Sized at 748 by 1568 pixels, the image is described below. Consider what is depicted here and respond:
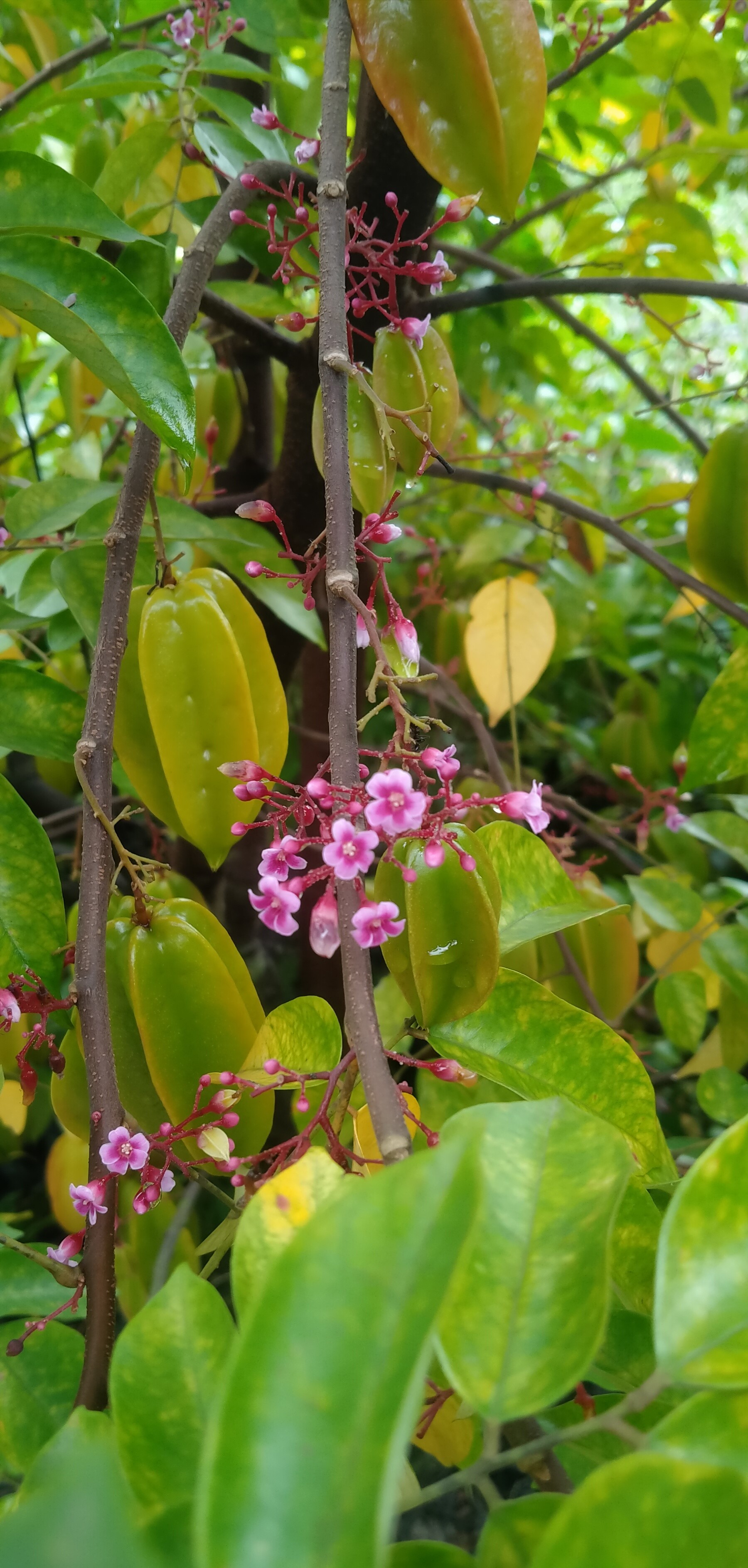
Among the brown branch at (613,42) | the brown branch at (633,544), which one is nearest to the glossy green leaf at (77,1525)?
the brown branch at (633,544)

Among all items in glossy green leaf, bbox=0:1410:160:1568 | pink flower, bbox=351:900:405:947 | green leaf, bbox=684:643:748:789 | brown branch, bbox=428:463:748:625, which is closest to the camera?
glossy green leaf, bbox=0:1410:160:1568

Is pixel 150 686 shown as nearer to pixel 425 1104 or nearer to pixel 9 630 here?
pixel 9 630

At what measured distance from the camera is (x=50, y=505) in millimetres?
696

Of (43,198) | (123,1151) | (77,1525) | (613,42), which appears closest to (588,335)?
(613,42)

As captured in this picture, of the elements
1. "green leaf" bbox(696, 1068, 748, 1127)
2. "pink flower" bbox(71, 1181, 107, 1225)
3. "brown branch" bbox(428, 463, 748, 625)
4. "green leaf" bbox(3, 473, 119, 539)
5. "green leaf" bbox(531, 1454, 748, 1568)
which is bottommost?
"green leaf" bbox(696, 1068, 748, 1127)

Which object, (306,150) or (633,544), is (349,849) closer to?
(306,150)

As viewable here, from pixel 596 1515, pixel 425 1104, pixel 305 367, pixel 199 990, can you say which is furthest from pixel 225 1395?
pixel 305 367

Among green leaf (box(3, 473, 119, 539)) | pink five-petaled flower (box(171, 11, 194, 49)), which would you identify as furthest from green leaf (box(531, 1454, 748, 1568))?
pink five-petaled flower (box(171, 11, 194, 49))

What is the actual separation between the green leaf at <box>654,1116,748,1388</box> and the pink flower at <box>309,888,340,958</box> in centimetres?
13

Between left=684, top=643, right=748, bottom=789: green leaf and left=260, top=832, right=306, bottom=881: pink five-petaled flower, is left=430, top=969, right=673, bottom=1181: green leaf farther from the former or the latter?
left=684, top=643, right=748, bottom=789: green leaf

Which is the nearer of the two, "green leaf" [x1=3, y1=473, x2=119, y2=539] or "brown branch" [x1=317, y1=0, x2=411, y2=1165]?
"brown branch" [x1=317, y1=0, x2=411, y2=1165]

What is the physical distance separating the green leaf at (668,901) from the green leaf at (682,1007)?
45 millimetres

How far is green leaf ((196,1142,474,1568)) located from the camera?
162mm

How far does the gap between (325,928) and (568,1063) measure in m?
0.13
